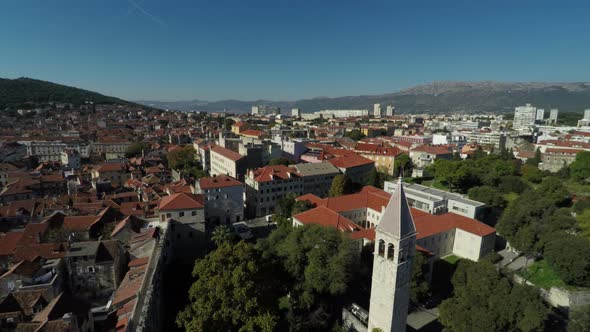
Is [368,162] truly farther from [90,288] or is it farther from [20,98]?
[20,98]

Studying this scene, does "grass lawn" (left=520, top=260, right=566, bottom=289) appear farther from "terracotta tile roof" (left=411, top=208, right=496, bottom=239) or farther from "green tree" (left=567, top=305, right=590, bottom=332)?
"green tree" (left=567, top=305, right=590, bottom=332)


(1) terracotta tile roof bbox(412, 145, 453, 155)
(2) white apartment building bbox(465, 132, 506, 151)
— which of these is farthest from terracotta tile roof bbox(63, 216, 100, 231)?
(2) white apartment building bbox(465, 132, 506, 151)

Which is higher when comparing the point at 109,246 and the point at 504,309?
the point at 109,246

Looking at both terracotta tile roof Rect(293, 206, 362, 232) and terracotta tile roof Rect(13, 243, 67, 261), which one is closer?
terracotta tile roof Rect(13, 243, 67, 261)

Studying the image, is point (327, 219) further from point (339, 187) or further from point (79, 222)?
point (79, 222)

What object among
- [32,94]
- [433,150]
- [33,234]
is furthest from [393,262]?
[32,94]

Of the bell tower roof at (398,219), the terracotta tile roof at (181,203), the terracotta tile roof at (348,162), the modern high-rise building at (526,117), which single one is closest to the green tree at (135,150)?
the terracotta tile roof at (348,162)

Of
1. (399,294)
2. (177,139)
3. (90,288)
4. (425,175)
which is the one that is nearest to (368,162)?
(425,175)
